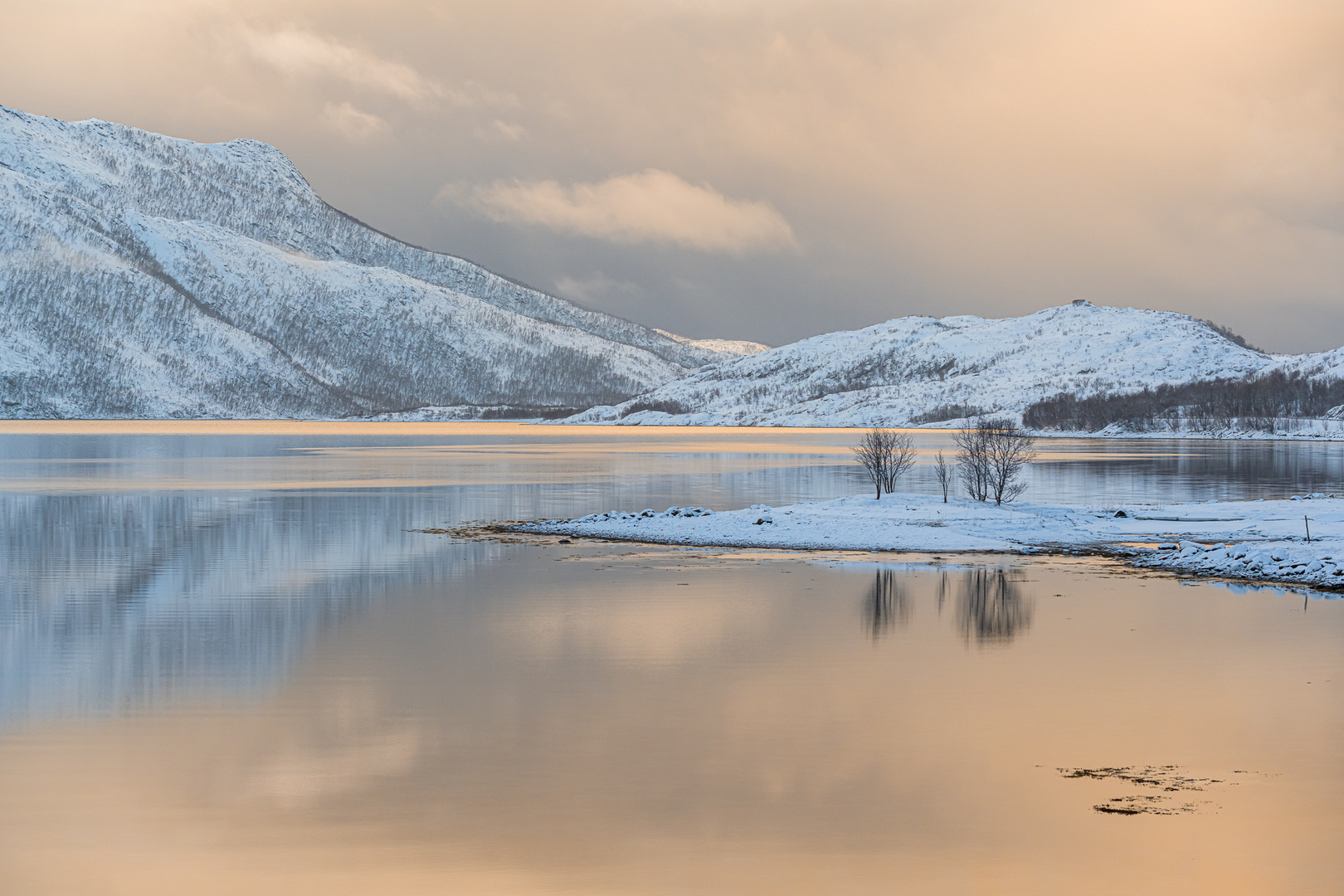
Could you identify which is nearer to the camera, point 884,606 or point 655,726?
point 655,726

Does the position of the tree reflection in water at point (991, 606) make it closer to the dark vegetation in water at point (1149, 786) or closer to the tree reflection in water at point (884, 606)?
the tree reflection in water at point (884, 606)

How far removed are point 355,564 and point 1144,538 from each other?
25.9m

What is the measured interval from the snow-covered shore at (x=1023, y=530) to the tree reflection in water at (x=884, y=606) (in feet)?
26.7

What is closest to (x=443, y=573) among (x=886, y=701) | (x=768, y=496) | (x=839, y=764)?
(x=886, y=701)

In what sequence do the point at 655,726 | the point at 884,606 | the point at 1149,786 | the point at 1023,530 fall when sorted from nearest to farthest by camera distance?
the point at 1149,786 < the point at 655,726 < the point at 884,606 < the point at 1023,530

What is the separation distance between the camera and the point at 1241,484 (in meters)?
77.8

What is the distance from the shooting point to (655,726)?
18.8 meters

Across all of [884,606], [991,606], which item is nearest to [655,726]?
[884,606]

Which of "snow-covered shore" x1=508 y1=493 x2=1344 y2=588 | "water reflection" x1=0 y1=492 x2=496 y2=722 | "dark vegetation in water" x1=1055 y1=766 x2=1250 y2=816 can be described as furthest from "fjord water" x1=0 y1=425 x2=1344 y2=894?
"snow-covered shore" x1=508 y1=493 x2=1344 y2=588

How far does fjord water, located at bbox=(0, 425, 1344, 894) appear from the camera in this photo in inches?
526

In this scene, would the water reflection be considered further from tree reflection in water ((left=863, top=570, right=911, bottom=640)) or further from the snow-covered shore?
tree reflection in water ((left=863, top=570, right=911, bottom=640))

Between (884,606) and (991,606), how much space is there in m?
2.37

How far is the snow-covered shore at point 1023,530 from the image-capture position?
37781 millimetres

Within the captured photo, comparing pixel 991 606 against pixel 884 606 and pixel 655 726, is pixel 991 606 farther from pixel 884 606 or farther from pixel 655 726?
pixel 655 726
